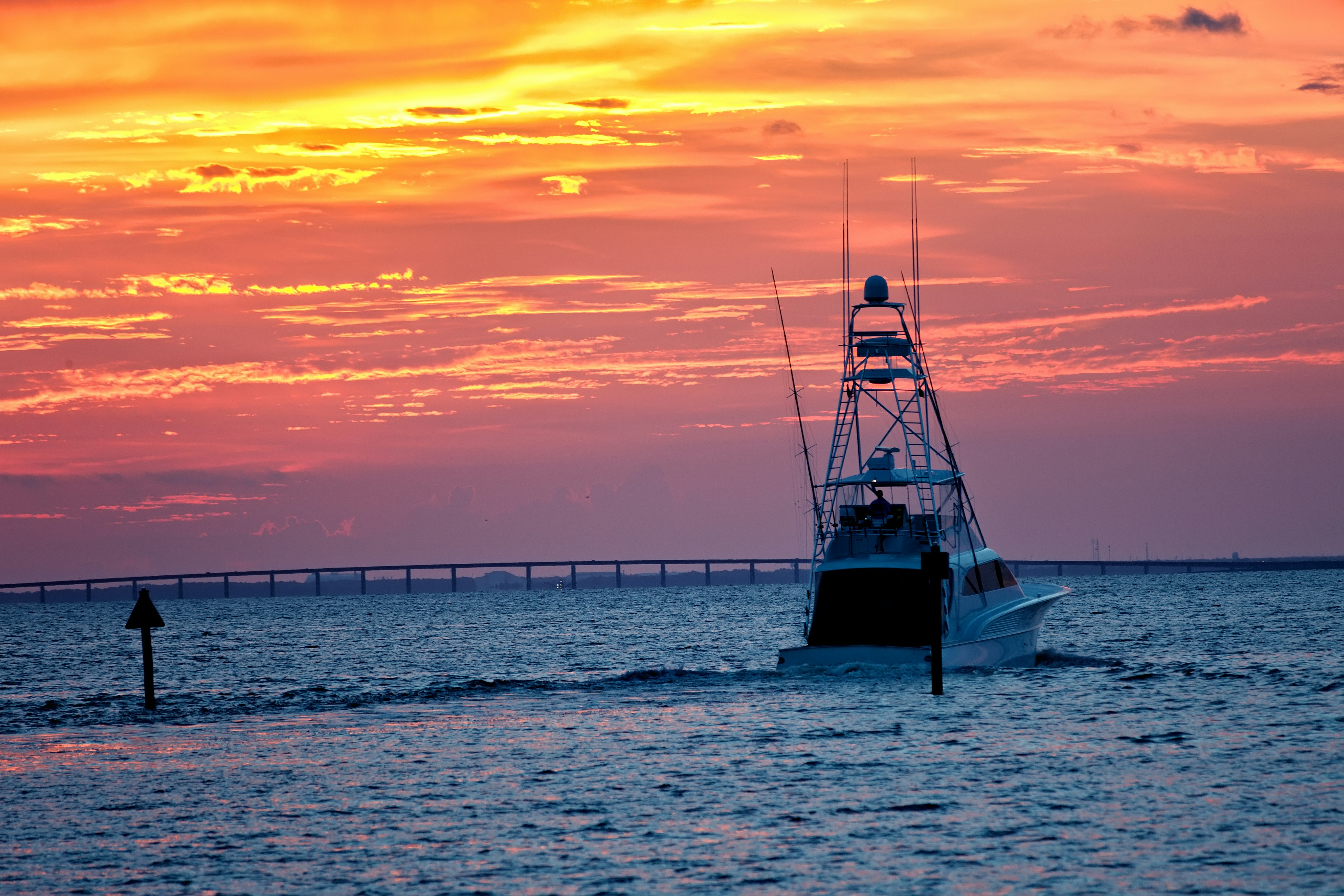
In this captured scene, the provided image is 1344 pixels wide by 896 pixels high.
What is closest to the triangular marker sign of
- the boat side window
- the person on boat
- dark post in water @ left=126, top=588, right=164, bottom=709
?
dark post in water @ left=126, top=588, right=164, bottom=709

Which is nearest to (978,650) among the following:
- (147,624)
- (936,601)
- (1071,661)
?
(936,601)

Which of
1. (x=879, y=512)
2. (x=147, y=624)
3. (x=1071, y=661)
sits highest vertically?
(x=879, y=512)

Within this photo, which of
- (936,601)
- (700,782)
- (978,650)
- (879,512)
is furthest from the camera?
(978,650)

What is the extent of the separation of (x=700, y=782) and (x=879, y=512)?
1477cm

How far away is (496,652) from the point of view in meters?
71.6

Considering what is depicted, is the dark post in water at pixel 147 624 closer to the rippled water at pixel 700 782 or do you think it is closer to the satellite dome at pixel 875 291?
the rippled water at pixel 700 782

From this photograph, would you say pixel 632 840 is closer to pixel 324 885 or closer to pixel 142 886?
pixel 324 885

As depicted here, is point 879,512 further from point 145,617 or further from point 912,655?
A: point 145,617

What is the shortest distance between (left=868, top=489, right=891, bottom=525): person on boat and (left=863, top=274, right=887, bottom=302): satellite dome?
18.4 ft

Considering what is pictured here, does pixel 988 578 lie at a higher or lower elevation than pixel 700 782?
higher

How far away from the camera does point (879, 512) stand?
122 feet

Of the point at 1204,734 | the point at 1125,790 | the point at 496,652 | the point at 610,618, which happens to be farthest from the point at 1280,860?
the point at 610,618

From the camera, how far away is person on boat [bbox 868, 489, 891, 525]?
3719 cm

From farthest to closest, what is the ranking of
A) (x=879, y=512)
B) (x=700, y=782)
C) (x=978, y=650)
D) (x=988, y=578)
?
(x=988, y=578) → (x=978, y=650) → (x=879, y=512) → (x=700, y=782)
